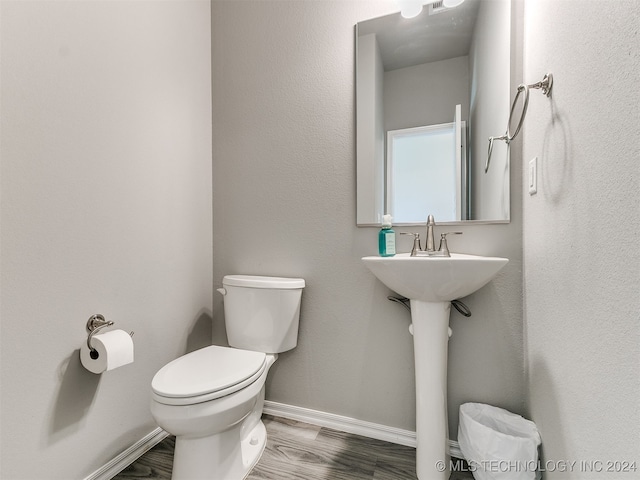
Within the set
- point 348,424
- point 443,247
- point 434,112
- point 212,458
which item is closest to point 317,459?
point 348,424

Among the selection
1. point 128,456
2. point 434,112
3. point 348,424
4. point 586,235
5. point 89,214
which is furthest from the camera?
point 348,424

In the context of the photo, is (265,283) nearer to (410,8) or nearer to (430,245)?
(430,245)

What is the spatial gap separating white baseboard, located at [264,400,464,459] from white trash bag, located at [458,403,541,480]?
224 mm

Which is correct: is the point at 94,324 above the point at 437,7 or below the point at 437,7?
Answer: below

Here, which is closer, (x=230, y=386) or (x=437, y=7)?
(x=230, y=386)

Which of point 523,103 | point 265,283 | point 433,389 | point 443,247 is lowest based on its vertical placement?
point 433,389

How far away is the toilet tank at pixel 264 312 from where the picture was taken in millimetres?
1400

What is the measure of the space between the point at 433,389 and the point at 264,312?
0.78 metres

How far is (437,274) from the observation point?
3.20ft

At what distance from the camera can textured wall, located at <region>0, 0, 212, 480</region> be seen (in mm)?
905

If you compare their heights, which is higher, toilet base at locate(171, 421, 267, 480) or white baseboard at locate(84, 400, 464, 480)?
toilet base at locate(171, 421, 267, 480)

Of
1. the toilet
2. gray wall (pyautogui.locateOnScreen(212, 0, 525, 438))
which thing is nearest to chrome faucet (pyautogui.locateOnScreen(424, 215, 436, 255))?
gray wall (pyautogui.locateOnScreen(212, 0, 525, 438))

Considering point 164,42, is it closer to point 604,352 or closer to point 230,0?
point 230,0

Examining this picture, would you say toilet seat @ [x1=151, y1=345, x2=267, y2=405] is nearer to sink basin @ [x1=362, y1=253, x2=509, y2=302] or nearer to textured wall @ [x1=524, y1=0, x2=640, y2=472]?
sink basin @ [x1=362, y1=253, x2=509, y2=302]
